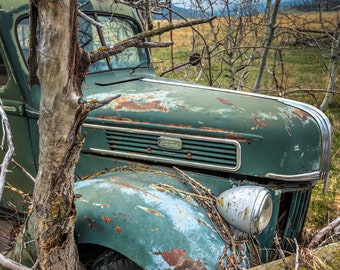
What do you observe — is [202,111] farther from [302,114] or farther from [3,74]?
[3,74]

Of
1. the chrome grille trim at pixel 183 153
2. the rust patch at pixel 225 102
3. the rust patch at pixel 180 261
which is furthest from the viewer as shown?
the rust patch at pixel 225 102

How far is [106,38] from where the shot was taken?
3.26 meters

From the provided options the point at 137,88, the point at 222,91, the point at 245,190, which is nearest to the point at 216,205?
the point at 245,190

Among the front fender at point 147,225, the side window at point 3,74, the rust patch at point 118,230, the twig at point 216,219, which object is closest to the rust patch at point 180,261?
the front fender at point 147,225

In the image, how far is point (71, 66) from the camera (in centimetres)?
153

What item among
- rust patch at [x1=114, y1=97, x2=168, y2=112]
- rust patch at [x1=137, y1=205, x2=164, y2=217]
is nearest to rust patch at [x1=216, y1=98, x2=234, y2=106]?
rust patch at [x1=114, y1=97, x2=168, y2=112]

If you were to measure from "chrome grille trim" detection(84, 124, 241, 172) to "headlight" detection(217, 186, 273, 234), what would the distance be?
9.4 inches

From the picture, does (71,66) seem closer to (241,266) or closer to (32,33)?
(32,33)

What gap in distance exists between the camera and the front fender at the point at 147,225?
1.99 m

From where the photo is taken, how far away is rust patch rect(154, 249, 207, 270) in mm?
1958

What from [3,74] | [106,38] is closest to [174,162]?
[106,38]

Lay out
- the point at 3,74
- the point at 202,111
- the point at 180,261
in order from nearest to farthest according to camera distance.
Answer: the point at 180,261 → the point at 202,111 → the point at 3,74

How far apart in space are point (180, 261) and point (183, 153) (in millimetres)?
748

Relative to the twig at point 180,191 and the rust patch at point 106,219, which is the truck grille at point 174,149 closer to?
the twig at point 180,191
